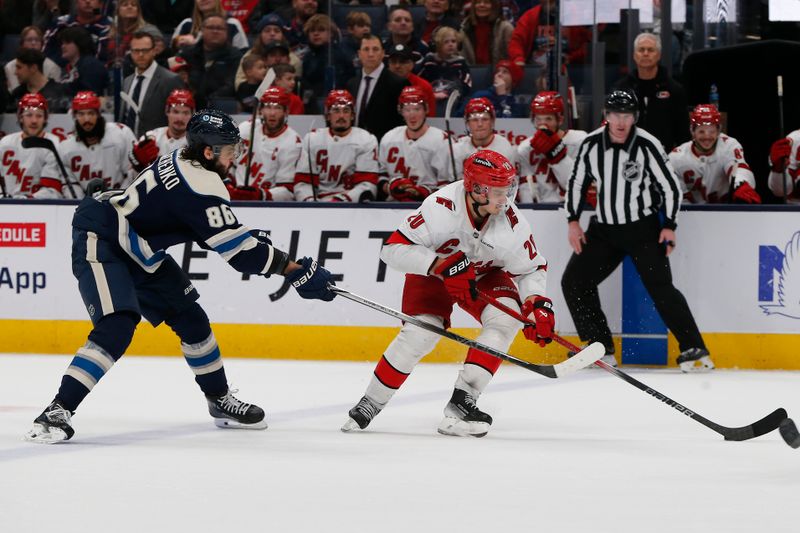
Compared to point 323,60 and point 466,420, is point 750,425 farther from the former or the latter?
point 323,60

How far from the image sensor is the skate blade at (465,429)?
4.67 meters

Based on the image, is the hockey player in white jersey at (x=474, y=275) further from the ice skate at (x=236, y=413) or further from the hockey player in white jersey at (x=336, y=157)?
the hockey player in white jersey at (x=336, y=157)

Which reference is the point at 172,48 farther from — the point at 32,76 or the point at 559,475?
the point at 559,475

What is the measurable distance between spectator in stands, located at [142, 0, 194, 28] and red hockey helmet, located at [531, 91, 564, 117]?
2773 mm

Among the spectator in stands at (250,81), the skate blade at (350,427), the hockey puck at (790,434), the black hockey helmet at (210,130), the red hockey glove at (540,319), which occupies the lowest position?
the skate blade at (350,427)

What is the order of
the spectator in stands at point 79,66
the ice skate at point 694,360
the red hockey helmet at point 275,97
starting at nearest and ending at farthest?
1. the ice skate at point 694,360
2. the red hockey helmet at point 275,97
3. the spectator in stands at point 79,66

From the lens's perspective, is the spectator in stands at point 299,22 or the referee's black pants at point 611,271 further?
the spectator in stands at point 299,22

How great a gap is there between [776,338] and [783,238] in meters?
0.52

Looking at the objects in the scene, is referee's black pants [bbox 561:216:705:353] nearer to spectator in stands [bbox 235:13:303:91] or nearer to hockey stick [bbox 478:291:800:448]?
hockey stick [bbox 478:291:800:448]

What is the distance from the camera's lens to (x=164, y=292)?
15.4 feet

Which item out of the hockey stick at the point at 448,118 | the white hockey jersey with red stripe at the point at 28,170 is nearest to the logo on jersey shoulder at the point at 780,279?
the hockey stick at the point at 448,118

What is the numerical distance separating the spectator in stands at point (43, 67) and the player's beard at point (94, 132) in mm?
975

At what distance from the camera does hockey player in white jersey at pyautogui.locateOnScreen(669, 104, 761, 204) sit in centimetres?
714

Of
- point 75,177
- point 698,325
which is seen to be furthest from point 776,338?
point 75,177
